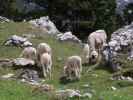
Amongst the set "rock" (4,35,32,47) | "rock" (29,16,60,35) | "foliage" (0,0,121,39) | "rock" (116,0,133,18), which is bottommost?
"rock" (4,35,32,47)

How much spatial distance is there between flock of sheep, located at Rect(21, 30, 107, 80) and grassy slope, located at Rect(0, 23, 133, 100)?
66 centimetres

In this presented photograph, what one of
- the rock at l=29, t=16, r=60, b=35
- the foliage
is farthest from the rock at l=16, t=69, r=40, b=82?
the foliage

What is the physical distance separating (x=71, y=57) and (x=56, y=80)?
198 cm

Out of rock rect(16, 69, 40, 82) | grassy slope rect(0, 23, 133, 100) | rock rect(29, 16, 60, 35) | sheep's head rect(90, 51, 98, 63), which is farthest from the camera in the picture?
rock rect(29, 16, 60, 35)

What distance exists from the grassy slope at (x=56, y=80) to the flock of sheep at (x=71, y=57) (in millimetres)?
660

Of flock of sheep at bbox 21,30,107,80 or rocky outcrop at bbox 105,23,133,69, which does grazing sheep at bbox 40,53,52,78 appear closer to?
flock of sheep at bbox 21,30,107,80

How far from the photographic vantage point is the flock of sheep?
31984 mm

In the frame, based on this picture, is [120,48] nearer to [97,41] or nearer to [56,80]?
[97,41]

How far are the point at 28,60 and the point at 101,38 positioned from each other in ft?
27.3

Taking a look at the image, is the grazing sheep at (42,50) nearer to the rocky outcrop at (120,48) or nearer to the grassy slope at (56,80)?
the grassy slope at (56,80)

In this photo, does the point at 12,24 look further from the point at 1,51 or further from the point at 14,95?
the point at 14,95

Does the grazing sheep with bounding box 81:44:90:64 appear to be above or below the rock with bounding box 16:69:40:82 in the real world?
above

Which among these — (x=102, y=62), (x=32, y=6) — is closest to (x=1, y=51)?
(x=102, y=62)

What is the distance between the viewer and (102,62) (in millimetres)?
35750
